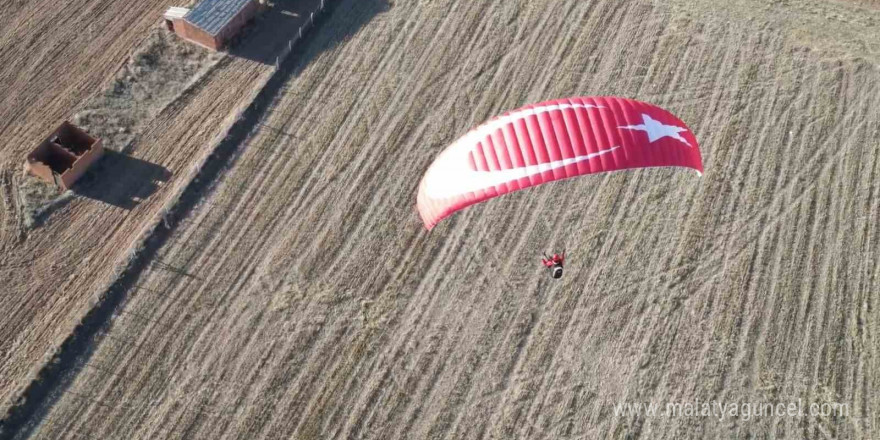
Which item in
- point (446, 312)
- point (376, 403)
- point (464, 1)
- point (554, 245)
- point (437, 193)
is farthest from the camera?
point (464, 1)

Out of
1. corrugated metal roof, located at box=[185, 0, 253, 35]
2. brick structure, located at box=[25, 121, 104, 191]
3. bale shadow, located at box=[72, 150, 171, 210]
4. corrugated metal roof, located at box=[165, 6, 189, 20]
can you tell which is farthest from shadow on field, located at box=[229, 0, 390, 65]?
brick structure, located at box=[25, 121, 104, 191]

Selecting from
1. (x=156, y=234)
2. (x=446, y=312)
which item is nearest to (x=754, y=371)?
(x=446, y=312)

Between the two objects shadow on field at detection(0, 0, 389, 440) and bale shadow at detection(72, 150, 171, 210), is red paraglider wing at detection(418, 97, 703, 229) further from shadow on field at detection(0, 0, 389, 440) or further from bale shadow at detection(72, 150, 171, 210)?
bale shadow at detection(72, 150, 171, 210)

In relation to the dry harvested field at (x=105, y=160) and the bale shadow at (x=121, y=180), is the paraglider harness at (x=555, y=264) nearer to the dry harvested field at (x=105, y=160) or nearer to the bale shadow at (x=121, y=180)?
the dry harvested field at (x=105, y=160)

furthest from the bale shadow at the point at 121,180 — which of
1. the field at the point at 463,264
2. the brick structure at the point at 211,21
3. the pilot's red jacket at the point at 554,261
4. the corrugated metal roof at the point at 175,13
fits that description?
the pilot's red jacket at the point at 554,261

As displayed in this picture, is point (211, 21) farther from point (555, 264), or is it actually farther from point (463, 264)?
point (555, 264)

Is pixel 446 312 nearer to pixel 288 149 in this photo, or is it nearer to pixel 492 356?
pixel 492 356

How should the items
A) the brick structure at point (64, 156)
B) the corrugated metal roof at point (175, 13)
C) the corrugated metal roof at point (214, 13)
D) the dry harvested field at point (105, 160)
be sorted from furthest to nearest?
the corrugated metal roof at point (175, 13)
the corrugated metal roof at point (214, 13)
the brick structure at point (64, 156)
the dry harvested field at point (105, 160)
